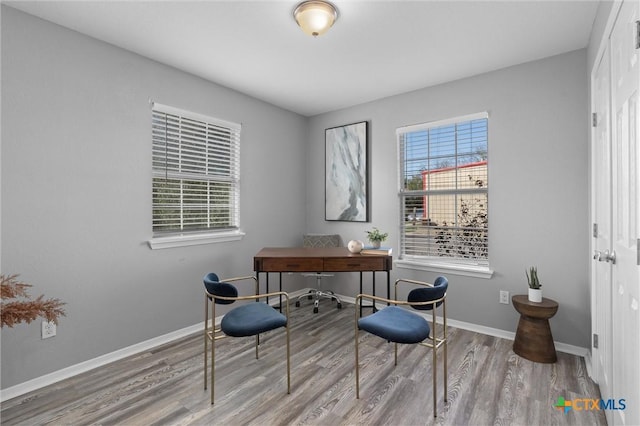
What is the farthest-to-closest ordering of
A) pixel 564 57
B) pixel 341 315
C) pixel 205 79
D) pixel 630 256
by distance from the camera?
pixel 341 315
pixel 205 79
pixel 564 57
pixel 630 256

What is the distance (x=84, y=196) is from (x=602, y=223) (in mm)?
3666

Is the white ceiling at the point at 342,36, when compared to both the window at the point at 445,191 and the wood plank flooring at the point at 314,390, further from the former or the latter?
the wood plank flooring at the point at 314,390

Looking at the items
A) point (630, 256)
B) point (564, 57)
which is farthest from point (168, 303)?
point (564, 57)

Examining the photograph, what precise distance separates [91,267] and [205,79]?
2068 millimetres

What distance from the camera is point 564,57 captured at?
2.71 meters

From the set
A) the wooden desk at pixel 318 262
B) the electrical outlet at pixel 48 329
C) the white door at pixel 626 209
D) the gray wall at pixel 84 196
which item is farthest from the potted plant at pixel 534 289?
the electrical outlet at pixel 48 329

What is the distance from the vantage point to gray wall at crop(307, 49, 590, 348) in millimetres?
2662

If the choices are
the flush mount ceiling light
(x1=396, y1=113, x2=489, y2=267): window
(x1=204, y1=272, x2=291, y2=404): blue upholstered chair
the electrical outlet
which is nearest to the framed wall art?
(x1=396, y1=113, x2=489, y2=267): window

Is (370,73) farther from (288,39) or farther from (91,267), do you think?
(91,267)

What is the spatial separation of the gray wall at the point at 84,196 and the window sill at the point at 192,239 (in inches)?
2.5

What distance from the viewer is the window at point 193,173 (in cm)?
295

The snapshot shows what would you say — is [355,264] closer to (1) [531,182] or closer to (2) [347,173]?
(2) [347,173]

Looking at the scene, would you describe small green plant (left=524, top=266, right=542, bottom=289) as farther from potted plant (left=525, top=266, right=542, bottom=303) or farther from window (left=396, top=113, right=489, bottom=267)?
window (left=396, top=113, right=489, bottom=267)

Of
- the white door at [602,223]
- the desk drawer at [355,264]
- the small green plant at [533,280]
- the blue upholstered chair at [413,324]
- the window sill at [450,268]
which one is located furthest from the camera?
the window sill at [450,268]
